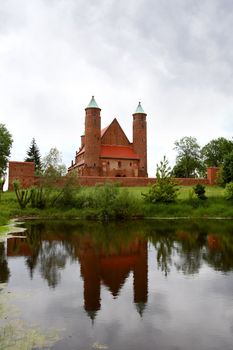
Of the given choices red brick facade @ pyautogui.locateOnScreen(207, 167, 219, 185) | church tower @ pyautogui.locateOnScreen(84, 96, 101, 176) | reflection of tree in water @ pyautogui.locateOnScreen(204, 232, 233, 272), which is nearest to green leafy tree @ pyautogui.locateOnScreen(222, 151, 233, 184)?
red brick facade @ pyautogui.locateOnScreen(207, 167, 219, 185)

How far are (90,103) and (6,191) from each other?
67.8ft

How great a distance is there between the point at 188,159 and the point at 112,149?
58.9ft

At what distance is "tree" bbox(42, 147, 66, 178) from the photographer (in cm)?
3740

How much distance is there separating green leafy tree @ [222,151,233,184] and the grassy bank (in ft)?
23.5

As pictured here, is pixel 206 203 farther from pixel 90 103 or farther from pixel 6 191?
pixel 90 103

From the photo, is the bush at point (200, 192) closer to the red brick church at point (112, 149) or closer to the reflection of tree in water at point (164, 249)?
the reflection of tree in water at point (164, 249)

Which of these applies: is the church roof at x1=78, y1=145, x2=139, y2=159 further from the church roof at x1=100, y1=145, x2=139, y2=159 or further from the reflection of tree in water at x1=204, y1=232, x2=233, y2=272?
the reflection of tree in water at x1=204, y1=232, x2=233, y2=272

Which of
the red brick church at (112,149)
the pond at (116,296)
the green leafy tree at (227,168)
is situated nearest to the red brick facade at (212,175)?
the green leafy tree at (227,168)

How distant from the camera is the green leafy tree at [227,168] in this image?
46.2 meters

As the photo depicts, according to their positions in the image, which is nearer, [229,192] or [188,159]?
[229,192]

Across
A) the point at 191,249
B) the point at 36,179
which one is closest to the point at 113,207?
the point at 36,179

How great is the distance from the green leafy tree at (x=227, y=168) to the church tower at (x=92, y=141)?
18.8m

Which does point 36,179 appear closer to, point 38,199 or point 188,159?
point 38,199

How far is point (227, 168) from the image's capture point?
4700 centimetres
